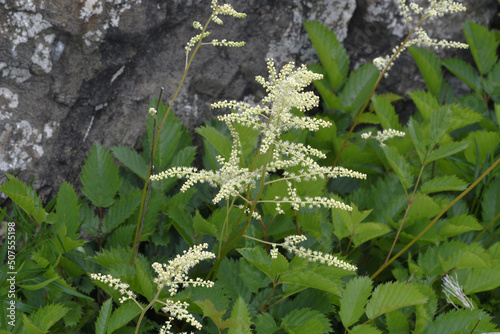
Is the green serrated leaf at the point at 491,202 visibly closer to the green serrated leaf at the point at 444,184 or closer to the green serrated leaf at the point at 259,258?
the green serrated leaf at the point at 444,184

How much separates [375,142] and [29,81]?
1.71 m

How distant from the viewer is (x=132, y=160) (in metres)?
2.19

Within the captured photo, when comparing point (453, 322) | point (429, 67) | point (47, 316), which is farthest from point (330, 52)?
point (47, 316)

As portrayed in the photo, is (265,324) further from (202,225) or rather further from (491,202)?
(491,202)

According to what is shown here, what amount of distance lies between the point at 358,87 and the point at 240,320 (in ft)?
5.34

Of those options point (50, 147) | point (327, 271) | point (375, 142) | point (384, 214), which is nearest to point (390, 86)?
point (375, 142)

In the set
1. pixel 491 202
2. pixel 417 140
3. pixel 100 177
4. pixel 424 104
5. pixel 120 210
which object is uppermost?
pixel 424 104

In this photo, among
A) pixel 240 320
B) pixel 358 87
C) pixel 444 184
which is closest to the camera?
pixel 240 320

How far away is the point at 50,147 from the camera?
2166 mm

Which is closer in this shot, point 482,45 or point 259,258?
point 259,258

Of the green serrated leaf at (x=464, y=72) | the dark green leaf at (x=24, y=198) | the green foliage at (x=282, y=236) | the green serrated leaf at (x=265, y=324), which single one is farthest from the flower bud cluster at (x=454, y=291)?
the dark green leaf at (x=24, y=198)

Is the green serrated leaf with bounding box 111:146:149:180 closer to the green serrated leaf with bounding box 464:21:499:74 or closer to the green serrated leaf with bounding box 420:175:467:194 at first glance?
the green serrated leaf with bounding box 420:175:467:194

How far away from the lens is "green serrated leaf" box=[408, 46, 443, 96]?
108 inches

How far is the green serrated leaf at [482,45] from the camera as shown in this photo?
2863mm
